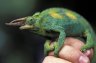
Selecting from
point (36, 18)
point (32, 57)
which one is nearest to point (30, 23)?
point (36, 18)

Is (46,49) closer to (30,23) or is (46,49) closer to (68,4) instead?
(30,23)

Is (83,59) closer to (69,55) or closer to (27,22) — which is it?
(69,55)

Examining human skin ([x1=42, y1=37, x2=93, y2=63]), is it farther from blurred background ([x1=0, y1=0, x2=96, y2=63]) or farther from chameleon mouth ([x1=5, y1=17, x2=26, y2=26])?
blurred background ([x1=0, y1=0, x2=96, y2=63])

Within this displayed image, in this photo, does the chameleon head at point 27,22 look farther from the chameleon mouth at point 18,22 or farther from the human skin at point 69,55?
the human skin at point 69,55

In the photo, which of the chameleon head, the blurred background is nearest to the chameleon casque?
the chameleon head

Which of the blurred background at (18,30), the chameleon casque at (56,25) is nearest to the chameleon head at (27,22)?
the chameleon casque at (56,25)
